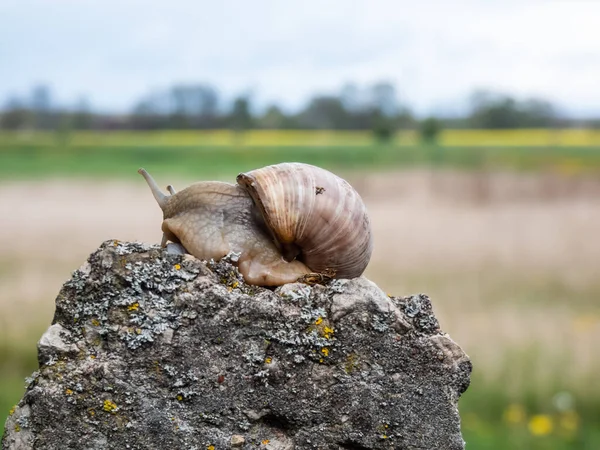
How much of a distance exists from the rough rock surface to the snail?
134mm

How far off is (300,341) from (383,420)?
47 centimetres

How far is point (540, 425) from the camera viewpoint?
21.0ft

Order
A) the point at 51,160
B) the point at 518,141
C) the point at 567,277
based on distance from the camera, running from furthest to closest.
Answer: the point at 518,141, the point at 51,160, the point at 567,277

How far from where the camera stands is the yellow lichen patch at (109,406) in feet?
9.37

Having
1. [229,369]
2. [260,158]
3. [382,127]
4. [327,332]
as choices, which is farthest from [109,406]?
[260,158]

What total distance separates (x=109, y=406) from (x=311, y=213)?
1.13m

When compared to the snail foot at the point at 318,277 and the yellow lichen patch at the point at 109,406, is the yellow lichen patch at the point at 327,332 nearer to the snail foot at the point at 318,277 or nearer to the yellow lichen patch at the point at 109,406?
the snail foot at the point at 318,277

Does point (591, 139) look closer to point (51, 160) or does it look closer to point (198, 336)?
point (51, 160)

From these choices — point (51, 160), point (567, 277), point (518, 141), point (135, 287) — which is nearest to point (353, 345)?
point (135, 287)

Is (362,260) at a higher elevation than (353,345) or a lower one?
higher

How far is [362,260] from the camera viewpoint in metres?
3.24

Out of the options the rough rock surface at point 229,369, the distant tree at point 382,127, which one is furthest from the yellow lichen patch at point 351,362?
the distant tree at point 382,127

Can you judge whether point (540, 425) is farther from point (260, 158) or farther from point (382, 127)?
point (260, 158)

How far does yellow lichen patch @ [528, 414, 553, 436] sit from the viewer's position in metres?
6.30
